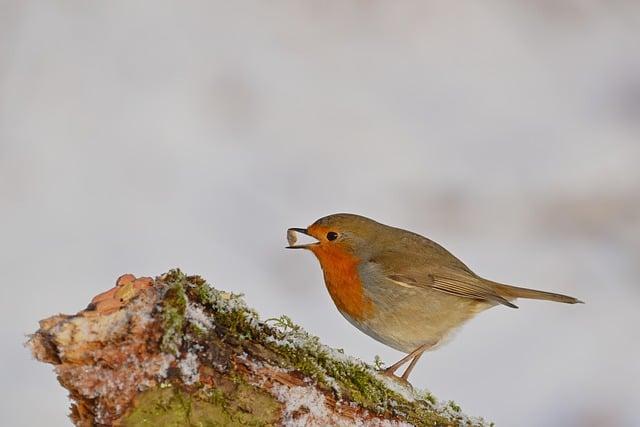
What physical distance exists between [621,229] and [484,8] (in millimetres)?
1713

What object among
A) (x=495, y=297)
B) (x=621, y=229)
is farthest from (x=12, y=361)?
(x=621, y=229)

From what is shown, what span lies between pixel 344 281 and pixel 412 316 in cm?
Result: 31

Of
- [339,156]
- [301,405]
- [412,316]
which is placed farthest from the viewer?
[339,156]

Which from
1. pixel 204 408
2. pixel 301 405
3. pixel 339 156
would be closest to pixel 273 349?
pixel 301 405

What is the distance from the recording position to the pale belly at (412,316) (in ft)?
11.0

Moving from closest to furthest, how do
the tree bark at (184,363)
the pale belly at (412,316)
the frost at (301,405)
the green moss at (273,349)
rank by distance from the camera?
1. the tree bark at (184,363)
2. the green moss at (273,349)
3. the frost at (301,405)
4. the pale belly at (412,316)

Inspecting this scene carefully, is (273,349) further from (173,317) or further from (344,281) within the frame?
(344,281)

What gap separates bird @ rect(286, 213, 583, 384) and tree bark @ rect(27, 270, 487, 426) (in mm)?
1437

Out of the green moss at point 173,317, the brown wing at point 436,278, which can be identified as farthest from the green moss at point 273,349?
the brown wing at point 436,278

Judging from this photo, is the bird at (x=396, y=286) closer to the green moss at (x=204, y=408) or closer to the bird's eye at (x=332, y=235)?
the bird's eye at (x=332, y=235)

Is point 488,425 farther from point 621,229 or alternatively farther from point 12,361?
point 621,229

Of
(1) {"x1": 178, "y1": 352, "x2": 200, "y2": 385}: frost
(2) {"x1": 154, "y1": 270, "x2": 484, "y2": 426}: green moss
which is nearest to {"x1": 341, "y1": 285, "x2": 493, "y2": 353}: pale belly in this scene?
(2) {"x1": 154, "y1": 270, "x2": 484, "y2": 426}: green moss

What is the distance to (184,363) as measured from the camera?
1.59m

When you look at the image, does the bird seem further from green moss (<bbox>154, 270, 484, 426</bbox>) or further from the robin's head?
green moss (<bbox>154, 270, 484, 426</bbox>)
